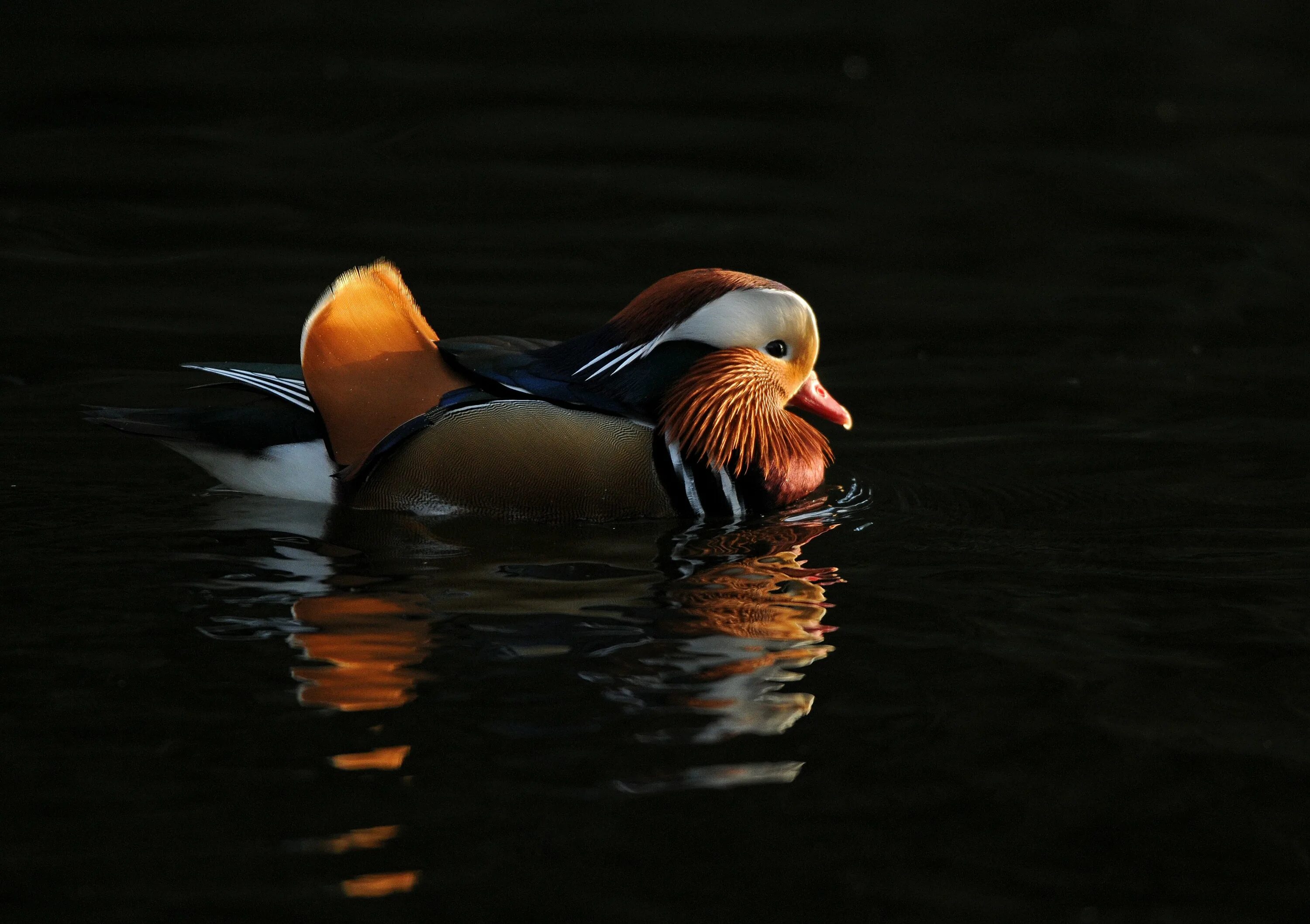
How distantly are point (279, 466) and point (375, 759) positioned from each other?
219cm

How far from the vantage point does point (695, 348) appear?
20.0ft

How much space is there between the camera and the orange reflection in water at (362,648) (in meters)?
4.33

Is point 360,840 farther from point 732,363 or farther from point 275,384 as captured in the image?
point 732,363

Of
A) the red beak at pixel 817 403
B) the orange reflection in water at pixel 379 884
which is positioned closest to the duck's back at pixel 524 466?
the red beak at pixel 817 403

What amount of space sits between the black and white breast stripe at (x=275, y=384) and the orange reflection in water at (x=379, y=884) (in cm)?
259

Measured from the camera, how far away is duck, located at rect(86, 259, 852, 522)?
5.81 m

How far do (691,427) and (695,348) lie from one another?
0.29m

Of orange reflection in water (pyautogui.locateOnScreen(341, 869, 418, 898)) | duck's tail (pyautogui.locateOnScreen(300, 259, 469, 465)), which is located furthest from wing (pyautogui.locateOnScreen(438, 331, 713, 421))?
orange reflection in water (pyautogui.locateOnScreen(341, 869, 418, 898))

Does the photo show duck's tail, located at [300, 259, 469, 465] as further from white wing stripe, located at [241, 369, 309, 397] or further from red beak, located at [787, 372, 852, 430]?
red beak, located at [787, 372, 852, 430]

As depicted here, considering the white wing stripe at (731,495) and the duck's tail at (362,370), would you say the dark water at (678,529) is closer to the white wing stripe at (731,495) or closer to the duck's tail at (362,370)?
the white wing stripe at (731,495)

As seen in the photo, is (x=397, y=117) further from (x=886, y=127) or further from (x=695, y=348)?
(x=695, y=348)

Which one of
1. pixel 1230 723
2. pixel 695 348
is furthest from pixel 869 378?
pixel 1230 723

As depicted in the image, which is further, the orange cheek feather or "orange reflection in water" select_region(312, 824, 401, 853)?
the orange cheek feather

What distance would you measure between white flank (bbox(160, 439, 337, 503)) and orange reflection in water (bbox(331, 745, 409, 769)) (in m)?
2.02
